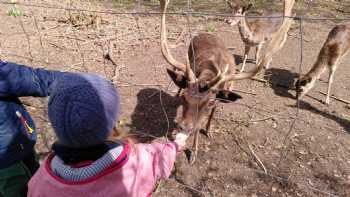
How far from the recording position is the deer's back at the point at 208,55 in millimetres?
4766

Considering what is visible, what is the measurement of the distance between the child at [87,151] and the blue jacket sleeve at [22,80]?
90cm

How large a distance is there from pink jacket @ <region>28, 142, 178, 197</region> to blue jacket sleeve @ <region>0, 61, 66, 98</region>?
0.88 m

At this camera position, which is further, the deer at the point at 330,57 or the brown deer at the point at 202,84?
the deer at the point at 330,57

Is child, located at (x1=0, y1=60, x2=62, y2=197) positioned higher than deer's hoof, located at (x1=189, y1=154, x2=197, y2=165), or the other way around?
child, located at (x1=0, y1=60, x2=62, y2=197)

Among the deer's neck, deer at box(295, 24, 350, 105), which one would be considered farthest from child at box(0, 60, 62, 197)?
the deer's neck

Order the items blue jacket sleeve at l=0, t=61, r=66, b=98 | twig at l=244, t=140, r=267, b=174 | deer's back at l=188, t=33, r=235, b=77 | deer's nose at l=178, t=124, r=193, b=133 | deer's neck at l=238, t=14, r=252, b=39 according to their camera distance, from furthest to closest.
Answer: deer's neck at l=238, t=14, r=252, b=39, deer's back at l=188, t=33, r=235, b=77, twig at l=244, t=140, r=267, b=174, deer's nose at l=178, t=124, r=193, b=133, blue jacket sleeve at l=0, t=61, r=66, b=98

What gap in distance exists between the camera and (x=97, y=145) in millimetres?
1534

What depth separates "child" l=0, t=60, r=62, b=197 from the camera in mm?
2330

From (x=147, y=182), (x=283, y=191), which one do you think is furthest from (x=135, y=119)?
(x=147, y=182)

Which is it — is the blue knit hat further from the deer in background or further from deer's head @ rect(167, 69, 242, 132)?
deer's head @ rect(167, 69, 242, 132)

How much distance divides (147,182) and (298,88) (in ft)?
16.4

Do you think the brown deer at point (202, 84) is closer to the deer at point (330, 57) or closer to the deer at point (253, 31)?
the deer at point (330, 57)

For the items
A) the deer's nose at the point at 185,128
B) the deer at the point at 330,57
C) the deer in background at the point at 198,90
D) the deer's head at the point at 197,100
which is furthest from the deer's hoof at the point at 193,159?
the deer at the point at 330,57

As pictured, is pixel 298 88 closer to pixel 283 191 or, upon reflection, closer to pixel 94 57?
pixel 283 191
